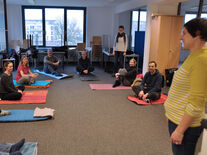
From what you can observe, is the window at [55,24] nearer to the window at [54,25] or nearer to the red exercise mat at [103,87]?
the window at [54,25]

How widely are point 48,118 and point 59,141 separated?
753mm

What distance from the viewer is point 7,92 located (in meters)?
4.14

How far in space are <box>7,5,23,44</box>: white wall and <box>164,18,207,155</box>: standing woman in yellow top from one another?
9.04m

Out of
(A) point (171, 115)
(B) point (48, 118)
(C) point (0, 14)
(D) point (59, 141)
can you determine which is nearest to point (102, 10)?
(C) point (0, 14)

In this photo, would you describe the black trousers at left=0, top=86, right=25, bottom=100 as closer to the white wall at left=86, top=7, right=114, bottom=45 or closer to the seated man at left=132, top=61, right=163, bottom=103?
the seated man at left=132, top=61, right=163, bottom=103

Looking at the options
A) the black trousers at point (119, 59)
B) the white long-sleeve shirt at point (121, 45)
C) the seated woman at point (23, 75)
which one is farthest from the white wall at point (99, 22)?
the seated woman at point (23, 75)

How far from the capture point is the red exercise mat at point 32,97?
13.4ft

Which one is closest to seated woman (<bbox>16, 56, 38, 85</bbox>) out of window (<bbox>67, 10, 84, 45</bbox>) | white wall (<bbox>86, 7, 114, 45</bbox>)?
window (<bbox>67, 10, 84, 45</bbox>)

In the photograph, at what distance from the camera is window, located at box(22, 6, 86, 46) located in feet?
30.2

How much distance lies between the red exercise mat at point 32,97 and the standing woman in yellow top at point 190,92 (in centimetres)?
335

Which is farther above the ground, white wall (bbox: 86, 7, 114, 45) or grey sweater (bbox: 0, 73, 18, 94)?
white wall (bbox: 86, 7, 114, 45)

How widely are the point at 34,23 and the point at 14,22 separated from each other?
799mm

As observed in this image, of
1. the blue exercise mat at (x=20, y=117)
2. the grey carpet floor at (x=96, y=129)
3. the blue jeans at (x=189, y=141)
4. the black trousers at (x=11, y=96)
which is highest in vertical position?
the blue jeans at (x=189, y=141)

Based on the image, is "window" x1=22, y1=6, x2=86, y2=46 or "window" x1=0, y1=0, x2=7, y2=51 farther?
"window" x1=22, y1=6, x2=86, y2=46
